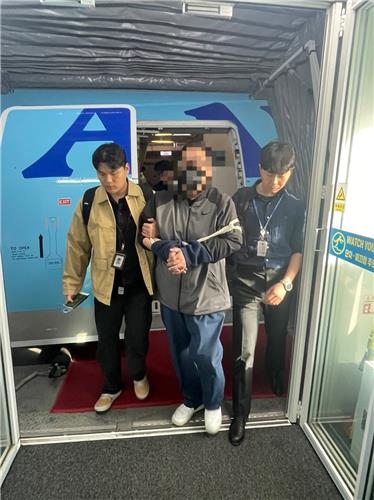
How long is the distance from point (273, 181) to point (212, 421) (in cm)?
124

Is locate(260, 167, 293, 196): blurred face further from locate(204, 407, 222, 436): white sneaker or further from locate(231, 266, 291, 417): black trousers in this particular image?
locate(204, 407, 222, 436): white sneaker

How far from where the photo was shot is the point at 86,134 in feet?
8.34

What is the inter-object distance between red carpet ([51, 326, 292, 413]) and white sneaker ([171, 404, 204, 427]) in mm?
191

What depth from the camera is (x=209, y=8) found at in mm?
1493

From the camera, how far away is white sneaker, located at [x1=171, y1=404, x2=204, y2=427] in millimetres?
1874

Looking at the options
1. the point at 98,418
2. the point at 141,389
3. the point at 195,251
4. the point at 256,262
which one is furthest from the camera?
the point at 141,389

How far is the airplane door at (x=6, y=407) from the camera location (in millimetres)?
1609

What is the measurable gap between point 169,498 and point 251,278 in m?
1.05

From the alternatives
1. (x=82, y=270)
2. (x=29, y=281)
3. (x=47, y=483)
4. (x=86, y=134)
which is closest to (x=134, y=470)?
(x=47, y=483)

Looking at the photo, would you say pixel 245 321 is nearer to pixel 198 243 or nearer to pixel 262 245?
pixel 262 245

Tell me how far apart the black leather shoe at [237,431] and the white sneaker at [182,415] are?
0.23 meters

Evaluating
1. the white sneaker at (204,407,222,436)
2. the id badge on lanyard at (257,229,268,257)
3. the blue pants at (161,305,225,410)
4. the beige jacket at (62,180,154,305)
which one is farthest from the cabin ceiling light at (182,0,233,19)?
the white sneaker at (204,407,222,436)

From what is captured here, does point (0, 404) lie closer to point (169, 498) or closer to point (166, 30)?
point (169, 498)

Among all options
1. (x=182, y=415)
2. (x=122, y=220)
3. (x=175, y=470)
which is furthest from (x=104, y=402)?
(x=122, y=220)
